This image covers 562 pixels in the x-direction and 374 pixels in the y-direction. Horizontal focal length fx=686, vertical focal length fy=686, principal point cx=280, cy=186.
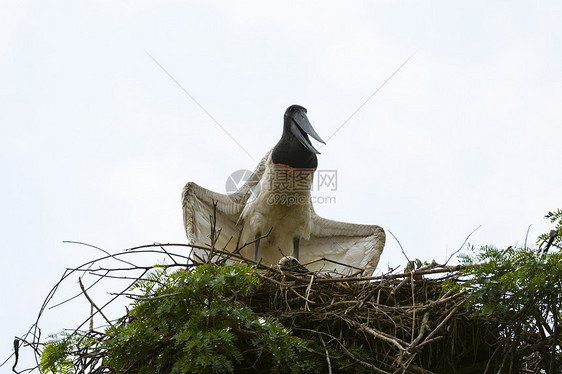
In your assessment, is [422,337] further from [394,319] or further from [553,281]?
[553,281]

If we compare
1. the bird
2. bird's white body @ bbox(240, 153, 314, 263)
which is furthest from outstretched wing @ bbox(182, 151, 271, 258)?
bird's white body @ bbox(240, 153, 314, 263)

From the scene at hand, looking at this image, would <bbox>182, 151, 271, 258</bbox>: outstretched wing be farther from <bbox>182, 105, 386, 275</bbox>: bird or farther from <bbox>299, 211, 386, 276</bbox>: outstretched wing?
<bbox>299, 211, 386, 276</bbox>: outstretched wing

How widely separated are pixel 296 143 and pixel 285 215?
27.3 inches

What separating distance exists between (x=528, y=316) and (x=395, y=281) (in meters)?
0.92

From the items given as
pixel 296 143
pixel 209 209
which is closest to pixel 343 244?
pixel 296 143

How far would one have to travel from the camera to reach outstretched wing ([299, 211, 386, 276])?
6773 mm

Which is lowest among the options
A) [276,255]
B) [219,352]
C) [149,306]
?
[219,352]

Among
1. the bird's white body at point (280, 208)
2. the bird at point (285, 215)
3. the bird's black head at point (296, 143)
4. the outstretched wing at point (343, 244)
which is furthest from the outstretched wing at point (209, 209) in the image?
the outstretched wing at point (343, 244)

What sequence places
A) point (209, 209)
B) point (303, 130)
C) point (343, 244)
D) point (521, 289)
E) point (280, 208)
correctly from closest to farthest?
point (521, 289) < point (209, 209) < point (280, 208) < point (303, 130) < point (343, 244)

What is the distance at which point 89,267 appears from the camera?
13.7 feet

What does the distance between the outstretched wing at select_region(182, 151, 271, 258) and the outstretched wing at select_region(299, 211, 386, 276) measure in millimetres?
739

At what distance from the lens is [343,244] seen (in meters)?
7.00

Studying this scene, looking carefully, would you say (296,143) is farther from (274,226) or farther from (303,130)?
(274,226)

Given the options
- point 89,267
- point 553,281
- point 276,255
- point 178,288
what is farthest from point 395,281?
point 276,255
